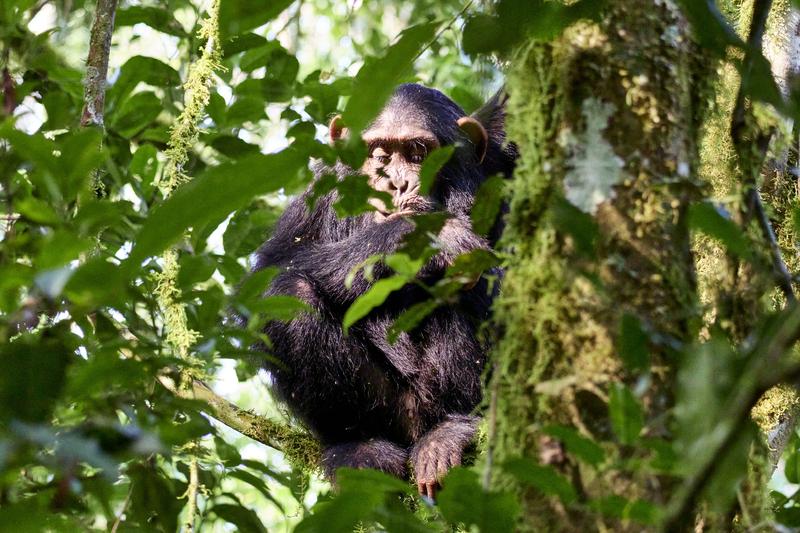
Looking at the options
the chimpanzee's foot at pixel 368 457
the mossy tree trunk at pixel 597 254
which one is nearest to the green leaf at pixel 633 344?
the mossy tree trunk at pixel 597 254

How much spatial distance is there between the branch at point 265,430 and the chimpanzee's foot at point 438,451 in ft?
1.36

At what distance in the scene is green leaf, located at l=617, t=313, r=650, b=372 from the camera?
1.13 m

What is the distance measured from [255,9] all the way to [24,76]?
264 cm

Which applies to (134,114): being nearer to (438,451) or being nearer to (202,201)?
(438,451)

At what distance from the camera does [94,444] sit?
3.50ft

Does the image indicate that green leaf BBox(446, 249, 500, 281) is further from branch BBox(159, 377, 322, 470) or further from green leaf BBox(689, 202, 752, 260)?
branch BBox(159, 377, 322, 470)

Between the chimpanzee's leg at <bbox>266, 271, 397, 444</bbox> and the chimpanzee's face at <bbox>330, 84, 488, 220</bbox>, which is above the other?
the chimpanzee's face at <bbox>330, 84, 488, 220</bbox>

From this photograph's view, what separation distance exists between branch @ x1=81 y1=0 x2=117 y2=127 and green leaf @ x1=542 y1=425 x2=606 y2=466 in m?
2.17

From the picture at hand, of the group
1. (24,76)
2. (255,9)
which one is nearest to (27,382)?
(255,9)

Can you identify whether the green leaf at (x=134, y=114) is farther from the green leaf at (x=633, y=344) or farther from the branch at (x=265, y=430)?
the green leaf at (x=633, y=344)

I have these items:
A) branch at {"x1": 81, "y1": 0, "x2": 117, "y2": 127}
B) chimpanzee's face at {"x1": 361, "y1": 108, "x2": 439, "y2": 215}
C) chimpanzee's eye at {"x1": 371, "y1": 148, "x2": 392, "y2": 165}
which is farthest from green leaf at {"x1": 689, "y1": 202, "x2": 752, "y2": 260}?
chimpanzee's eye at {"x1": 371, "y1": 148, "x2": 392, "y2": 165}

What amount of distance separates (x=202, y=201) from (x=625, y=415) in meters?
0.55

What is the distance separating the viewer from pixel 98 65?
296 cm

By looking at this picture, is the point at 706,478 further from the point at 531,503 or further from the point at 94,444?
the point at 94,444
